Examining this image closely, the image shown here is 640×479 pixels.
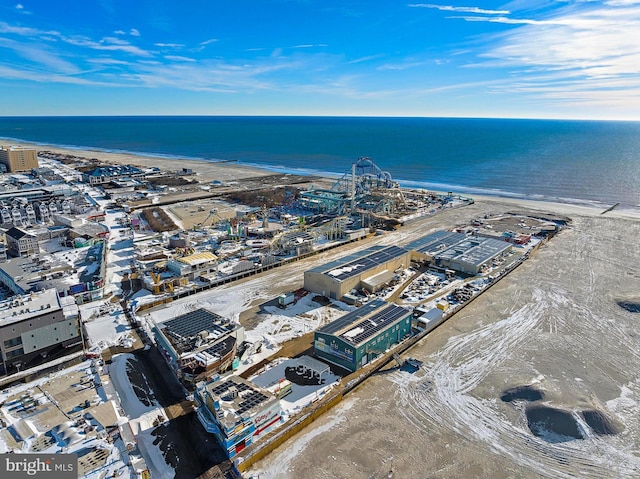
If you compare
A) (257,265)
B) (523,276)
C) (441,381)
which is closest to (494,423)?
(441,381)

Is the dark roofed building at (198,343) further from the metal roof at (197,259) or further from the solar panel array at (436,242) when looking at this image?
the solar panel array at (436,242)

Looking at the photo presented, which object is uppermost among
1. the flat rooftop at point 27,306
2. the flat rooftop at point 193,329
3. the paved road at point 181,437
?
the flat rooftop at point 27,306

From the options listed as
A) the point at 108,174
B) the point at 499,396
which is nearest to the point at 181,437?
the point at 499,396

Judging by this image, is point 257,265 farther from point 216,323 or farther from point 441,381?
point 441,381

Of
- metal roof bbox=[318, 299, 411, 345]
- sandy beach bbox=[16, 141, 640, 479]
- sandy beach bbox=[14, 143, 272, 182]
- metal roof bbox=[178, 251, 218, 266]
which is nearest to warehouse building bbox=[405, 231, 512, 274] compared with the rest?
sandy beach bbox=[16, 141, 640, 479]

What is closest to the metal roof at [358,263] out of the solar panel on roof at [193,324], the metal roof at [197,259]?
the metal roof at [197,259]

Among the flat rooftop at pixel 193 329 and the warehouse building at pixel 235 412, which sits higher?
the flat rooftop at pixel 193 329

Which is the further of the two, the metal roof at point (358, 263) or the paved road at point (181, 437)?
the metal roof at point (358, 263)

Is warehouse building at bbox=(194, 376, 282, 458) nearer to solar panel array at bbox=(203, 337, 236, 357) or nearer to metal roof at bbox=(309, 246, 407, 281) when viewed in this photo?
solar panel array at bbox=(203, 337, 236, 357)
